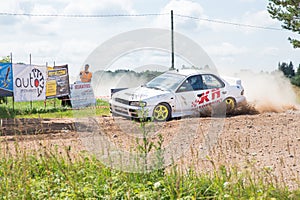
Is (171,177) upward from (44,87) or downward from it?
downward

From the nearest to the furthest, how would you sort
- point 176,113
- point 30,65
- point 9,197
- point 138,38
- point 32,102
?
point 9,197
point 138,38
point 176,113
point 30,65
point 32,102

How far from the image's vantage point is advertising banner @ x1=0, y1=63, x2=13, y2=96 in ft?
61.7

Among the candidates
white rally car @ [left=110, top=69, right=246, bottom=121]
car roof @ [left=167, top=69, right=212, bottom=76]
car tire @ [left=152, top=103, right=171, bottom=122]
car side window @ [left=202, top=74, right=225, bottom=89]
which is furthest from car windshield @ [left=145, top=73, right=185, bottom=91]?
car side window @ [left=202, top=74, right=225, bottom=89]

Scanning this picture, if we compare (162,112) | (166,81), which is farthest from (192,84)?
(162,112)

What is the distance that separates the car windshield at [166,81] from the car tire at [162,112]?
2.25 feet

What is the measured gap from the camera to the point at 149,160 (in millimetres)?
6336

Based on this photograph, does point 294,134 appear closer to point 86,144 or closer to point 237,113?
point 86,144

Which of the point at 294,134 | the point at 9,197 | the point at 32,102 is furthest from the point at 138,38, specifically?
the point at 32,102

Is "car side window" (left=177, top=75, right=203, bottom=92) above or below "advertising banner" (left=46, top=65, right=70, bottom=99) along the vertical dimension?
below

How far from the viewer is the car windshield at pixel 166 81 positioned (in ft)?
49.8

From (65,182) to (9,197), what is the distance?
2.48 ft

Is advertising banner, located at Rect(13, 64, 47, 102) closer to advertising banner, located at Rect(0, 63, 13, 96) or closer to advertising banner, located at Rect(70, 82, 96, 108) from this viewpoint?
advertising banner, located at Rect(0, 63, 13, 96)

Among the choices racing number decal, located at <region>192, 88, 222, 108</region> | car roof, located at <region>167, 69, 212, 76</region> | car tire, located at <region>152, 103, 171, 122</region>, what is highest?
car roof, located at <region>167, 69, 212, 76</region>

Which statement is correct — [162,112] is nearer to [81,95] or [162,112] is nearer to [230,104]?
[230,104]
